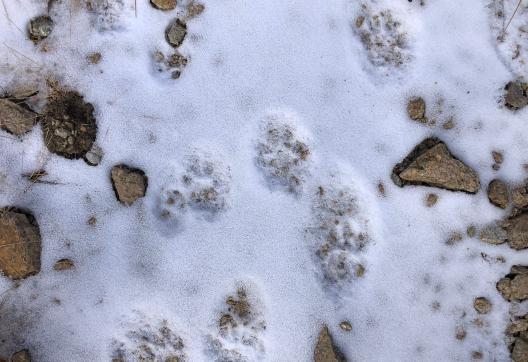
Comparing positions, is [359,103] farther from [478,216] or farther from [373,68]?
[478,216]

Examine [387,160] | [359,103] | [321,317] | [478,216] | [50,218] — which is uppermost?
[359,103]

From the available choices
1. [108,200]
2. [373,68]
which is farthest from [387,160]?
[108,200]

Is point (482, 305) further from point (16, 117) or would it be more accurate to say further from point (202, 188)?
point (16, 117)

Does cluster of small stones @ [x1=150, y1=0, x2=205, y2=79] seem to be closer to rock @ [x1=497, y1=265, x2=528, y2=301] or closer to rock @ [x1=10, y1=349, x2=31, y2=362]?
rock @ [x1=10, y1=349, x2=31, y2=362]

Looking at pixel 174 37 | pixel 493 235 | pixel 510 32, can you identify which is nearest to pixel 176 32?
pixel 174 37

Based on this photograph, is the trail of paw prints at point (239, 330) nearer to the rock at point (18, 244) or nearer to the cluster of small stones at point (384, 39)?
the rock at point (18, 244)

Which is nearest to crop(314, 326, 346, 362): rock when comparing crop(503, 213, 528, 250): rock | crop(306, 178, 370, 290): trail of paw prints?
crop(306, 178, 370, 290): trail of paw prints

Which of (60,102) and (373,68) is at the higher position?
(373,68)
